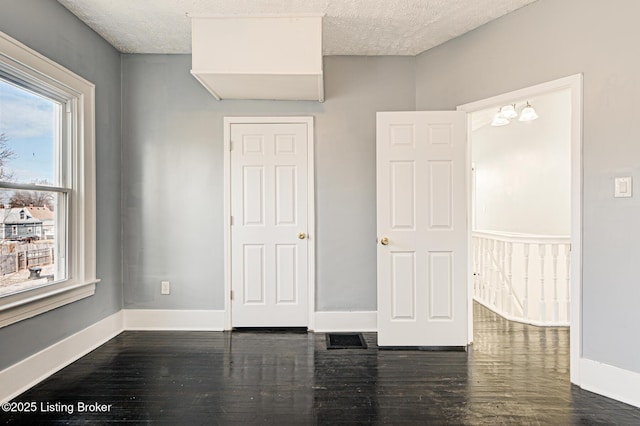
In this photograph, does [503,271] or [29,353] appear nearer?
[29,353]

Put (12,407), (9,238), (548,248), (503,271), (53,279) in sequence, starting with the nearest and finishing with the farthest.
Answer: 1. (12,407)
2. (9,238)
3. (53,279)
4. (548,248)
5. (503,271)

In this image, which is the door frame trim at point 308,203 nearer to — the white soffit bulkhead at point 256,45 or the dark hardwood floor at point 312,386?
the dark hardwood floor at point 312,386

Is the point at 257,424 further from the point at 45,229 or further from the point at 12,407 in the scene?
the point at 45,229

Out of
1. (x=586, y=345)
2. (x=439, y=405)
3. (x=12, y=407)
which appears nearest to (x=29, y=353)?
(x=12, y=407)

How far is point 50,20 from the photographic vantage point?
2377 millimetres

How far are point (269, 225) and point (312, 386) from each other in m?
1.55

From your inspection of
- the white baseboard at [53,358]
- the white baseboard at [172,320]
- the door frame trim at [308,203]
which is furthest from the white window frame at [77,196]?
the door frame trim at [308,203]

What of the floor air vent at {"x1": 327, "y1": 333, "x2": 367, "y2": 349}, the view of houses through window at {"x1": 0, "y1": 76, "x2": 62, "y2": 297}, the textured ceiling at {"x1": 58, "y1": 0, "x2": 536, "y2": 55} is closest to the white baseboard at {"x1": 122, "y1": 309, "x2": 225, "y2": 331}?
the view of houses through window at {"x1": 0, "y1": 76, "x2": 62, "y2": 297}

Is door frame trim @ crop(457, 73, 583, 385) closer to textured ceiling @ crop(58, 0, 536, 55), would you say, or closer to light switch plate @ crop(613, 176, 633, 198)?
light switch plate @ crop(613, 176, 633, 198)

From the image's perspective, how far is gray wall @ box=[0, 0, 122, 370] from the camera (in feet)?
7.06

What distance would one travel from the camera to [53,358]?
2428 mm

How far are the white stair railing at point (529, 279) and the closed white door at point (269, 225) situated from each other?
87.5 inches

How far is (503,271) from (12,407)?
4363mm

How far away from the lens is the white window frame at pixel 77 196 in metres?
2.35
